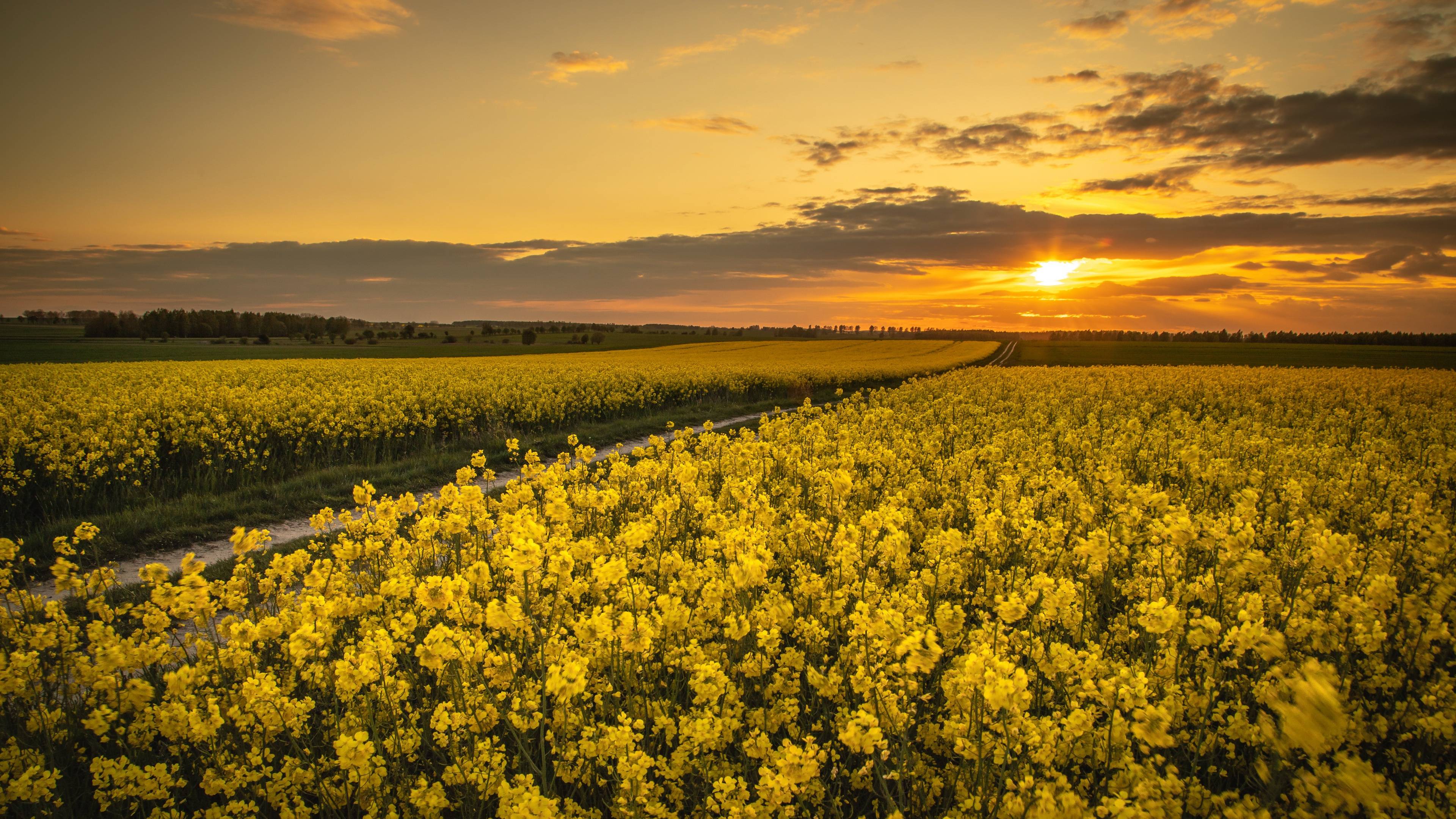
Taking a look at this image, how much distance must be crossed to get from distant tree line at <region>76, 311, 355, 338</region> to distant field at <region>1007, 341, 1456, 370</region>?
92.3 meters

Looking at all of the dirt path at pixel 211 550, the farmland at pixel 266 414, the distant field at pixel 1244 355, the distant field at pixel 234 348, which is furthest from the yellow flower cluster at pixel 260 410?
the distant field at pixel 1244 355

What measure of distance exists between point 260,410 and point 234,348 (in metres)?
66.6

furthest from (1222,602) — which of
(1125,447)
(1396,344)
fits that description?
(1396,344)

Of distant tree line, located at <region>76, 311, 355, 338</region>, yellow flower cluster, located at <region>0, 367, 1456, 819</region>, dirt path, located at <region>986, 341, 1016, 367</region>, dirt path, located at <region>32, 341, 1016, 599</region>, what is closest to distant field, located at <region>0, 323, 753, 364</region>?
distant tree line, located at <region>76, 311, 355, 338</region>

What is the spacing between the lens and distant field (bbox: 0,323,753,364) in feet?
157

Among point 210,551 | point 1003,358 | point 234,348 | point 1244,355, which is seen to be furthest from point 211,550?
point 1244,355

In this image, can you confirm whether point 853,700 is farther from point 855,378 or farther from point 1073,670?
point 855,378

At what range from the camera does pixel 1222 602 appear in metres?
4.85

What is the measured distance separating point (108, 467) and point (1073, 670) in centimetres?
1505

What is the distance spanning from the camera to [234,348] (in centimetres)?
6688

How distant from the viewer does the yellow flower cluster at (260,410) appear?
1123 cm

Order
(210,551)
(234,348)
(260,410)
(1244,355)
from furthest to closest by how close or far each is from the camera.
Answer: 1. (1244,355)
2. (234,348)
3. (260,410)
4. (210,551)

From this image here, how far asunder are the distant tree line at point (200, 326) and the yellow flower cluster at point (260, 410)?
60.9 m

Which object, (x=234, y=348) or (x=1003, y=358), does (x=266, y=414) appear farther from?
(x=1003, y=358)
